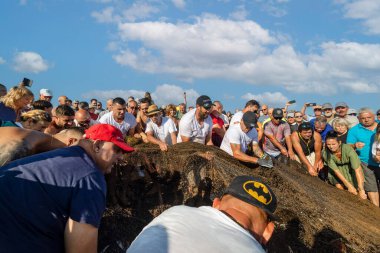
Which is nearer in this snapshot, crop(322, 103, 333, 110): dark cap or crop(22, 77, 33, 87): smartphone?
crop(22, 77, 33, 87): smartphone

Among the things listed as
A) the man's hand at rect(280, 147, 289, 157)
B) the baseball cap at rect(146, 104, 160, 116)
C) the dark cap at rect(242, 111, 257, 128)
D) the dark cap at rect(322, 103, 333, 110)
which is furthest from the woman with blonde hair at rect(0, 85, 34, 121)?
the dark cap at rect(322, 103, 333, 110)

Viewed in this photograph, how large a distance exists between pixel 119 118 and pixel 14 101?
1.79 metres

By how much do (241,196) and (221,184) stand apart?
211 cm

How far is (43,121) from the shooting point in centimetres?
418

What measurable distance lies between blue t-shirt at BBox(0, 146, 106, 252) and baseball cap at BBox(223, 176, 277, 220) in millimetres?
848

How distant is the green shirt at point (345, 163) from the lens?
6230 mm

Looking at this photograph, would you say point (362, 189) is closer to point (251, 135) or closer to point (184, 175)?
point (251, 135)

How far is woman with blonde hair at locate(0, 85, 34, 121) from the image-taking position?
15.3 feet

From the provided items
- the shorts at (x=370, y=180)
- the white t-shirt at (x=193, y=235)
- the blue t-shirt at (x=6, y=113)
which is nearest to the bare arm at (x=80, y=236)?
the white t-shirt at (x=193, y=235)

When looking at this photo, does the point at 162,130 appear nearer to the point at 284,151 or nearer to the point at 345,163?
the point at 284,151

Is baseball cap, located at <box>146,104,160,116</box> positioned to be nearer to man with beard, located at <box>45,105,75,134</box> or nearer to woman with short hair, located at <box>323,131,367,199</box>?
man with beard, located at <box>45,105,75,134</box>

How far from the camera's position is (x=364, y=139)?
685 cm

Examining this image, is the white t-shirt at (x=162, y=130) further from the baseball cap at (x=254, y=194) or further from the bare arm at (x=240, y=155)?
the baseball cap at (x=254, y=194)

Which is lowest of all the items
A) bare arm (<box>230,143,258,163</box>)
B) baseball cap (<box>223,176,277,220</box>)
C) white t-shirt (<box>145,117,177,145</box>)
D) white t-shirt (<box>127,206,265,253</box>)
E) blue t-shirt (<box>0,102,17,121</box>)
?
bare arm (<box>230,143,258,163</box>)
